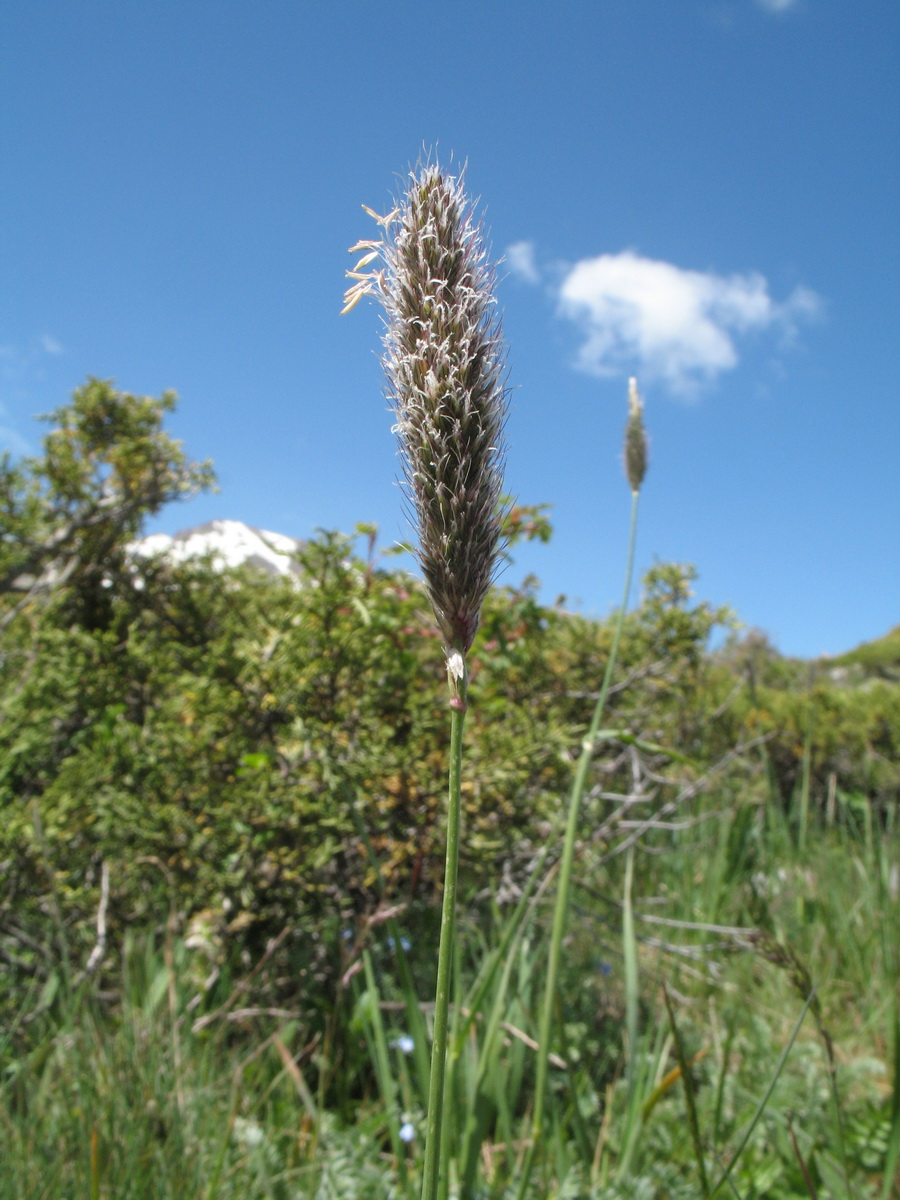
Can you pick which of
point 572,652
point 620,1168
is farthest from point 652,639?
point 620,1168

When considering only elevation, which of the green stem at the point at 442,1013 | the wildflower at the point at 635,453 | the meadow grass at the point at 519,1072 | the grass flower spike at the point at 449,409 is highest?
the wildflower at the point at 635,453

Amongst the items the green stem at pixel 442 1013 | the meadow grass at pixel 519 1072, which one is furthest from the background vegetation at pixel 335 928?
the green stem at pixel 442 1013

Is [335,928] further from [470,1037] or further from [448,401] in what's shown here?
[448,401]

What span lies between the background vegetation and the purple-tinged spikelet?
0.99m

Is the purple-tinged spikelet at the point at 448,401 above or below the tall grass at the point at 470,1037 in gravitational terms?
above

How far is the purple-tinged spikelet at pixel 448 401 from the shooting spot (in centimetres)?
92

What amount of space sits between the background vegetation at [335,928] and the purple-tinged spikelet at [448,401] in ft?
3.25

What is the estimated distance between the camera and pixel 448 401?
924 millimetres

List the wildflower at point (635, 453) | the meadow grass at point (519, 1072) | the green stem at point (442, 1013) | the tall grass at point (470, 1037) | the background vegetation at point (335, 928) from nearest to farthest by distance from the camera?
the green stem at point (442, 1013)
the tall grass at point (470, 1037)
the meadow grass at point (519, 1072)
the background vegetation at point (335, 928)
the wildflower at point (635, 453)

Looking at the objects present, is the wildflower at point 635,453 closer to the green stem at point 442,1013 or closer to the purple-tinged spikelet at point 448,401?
the purple-tinged spikelet at point 448,401

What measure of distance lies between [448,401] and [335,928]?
2.53 metres

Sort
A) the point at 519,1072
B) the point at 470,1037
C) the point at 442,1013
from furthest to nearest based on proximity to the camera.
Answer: the point at 519,1072 → the point at 470,1037 → the point at 442,1013

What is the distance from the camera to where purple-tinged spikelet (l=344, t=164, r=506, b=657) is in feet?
3.02

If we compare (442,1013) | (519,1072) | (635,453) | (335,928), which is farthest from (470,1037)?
(635,453)
